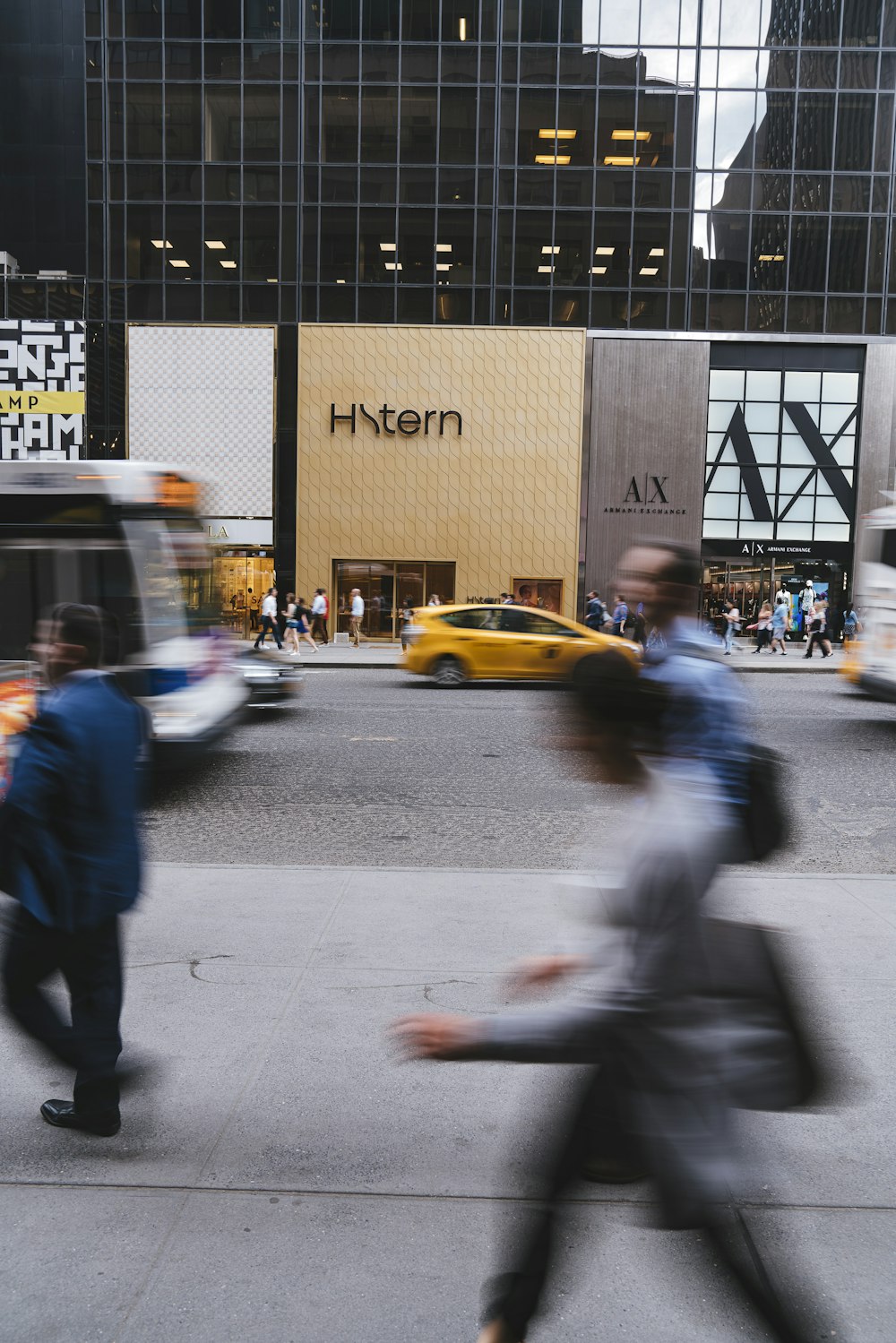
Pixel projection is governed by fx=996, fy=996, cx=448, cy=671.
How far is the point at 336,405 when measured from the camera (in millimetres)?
30078

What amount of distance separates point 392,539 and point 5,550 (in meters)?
22.3

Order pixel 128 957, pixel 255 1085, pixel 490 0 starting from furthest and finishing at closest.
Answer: pixel 490 0, pixel 128 957, pixel 255 1085

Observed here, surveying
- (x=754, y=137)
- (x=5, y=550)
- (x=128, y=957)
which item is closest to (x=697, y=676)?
(x=128, y=957)

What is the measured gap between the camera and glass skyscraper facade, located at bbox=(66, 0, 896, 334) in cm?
3002

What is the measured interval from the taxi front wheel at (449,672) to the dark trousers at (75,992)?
13.9 metres

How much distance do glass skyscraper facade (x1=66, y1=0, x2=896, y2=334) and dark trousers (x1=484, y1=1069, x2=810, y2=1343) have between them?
101 feet

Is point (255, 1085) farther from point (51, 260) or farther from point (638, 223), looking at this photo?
point (51, 260)

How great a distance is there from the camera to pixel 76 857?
298cm

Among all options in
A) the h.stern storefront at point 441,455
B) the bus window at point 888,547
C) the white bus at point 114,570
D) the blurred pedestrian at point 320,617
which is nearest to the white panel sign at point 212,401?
the h.stern storefront at point 441,455

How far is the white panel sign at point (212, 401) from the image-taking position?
98.4ft

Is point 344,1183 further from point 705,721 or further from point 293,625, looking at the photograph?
point 293,625

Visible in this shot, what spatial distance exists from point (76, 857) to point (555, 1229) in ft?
5.61

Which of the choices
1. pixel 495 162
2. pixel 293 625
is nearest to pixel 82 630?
pixel 293 625

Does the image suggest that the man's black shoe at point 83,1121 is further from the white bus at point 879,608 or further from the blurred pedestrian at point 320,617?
the blurred pedestrian at point 320,617
